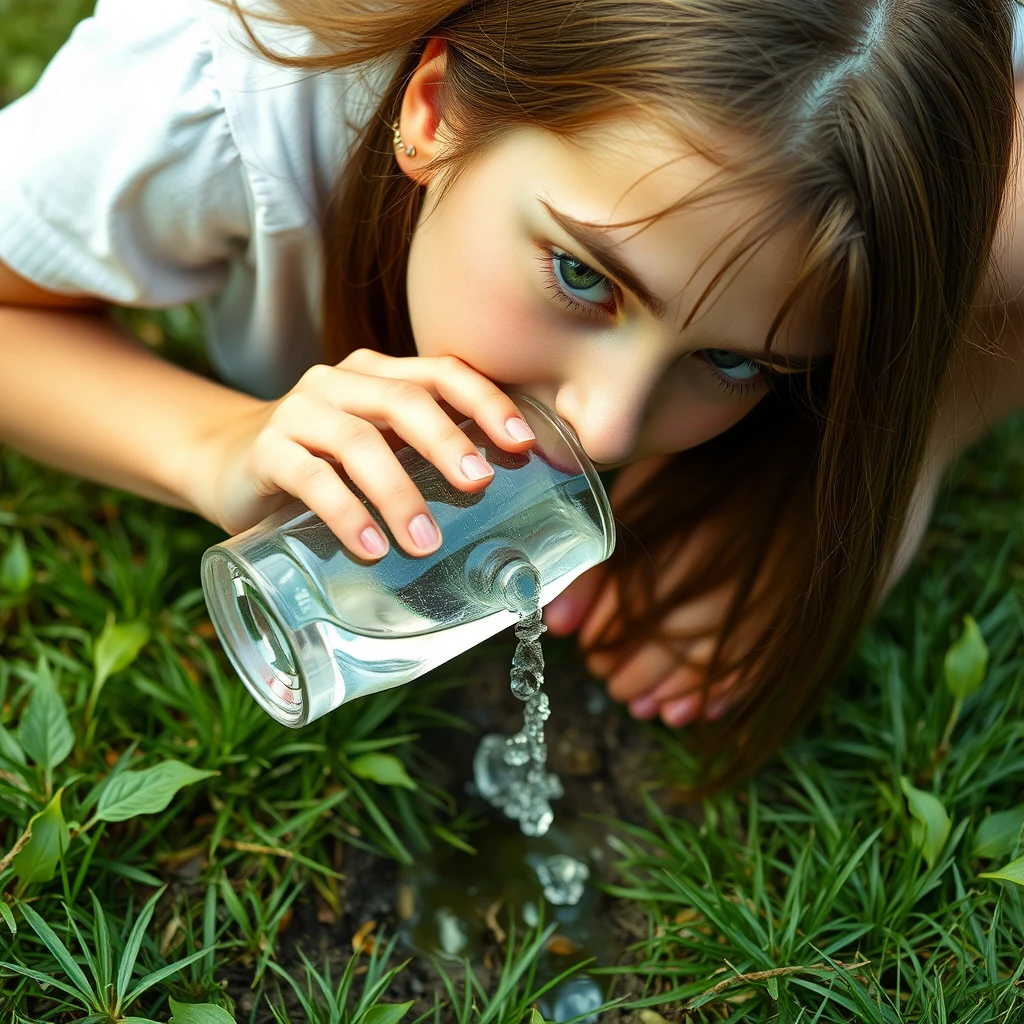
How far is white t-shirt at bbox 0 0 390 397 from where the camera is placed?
4.51ft

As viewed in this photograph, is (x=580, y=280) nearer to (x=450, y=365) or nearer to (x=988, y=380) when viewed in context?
(x=450, y=365)

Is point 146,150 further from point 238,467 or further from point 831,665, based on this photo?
Result: point 831,665

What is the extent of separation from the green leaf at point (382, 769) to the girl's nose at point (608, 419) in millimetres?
535

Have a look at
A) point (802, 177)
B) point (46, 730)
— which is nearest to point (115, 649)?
point (46, 730)

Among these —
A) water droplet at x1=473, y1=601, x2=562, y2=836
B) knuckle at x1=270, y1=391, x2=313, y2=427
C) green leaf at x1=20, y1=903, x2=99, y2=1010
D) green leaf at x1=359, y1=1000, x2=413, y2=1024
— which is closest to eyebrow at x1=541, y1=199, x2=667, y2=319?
knuckle at x1=270, y1=391, x2=313, y2=427

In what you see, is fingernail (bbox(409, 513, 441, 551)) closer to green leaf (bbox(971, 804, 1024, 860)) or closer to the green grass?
the green grass

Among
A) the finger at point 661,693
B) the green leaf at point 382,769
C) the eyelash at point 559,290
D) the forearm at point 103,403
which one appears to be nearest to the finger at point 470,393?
the eyelash at point 559,290

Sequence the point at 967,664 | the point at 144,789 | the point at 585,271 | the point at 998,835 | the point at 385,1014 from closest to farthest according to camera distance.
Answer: the point at 585,271 < the point at 385,1014 < the point at 144,789 < the point at 998,835 < the point at 967,664

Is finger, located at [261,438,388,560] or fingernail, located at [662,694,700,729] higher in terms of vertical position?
finger, located at [261,438,388,560]

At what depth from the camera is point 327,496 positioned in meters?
1.09

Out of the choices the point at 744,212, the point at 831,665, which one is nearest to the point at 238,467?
the point at 744,212

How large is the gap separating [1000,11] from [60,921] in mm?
1432

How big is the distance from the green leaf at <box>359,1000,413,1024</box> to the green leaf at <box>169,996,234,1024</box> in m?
0.15

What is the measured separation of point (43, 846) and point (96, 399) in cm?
58
